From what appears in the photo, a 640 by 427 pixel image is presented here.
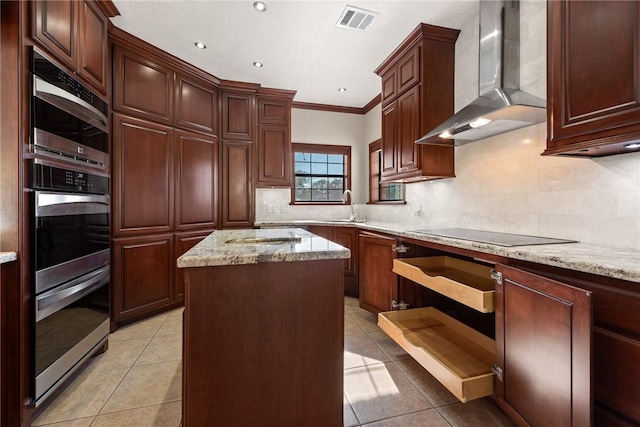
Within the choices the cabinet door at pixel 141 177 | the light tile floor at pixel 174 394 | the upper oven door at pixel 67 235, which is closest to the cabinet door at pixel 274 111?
the cabinet door at pixel 141 177

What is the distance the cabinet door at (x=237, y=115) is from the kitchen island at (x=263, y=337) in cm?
286

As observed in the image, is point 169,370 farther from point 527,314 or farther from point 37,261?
point 527,314

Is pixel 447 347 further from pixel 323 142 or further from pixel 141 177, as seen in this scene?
pixel 323 142

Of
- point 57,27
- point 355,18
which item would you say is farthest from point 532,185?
point 57,27

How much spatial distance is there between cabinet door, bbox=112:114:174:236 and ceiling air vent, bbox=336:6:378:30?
2074 mm

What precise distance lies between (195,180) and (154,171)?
484 millimetres

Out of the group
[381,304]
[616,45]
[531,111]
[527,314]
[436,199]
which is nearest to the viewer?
[616,45]

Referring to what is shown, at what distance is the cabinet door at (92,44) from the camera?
194cm

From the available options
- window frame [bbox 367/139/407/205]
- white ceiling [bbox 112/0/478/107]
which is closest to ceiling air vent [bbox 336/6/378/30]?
white ceiling [bbox 112/0/478/107]

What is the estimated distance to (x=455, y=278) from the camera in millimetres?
2189

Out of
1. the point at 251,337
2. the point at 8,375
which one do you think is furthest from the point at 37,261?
the point at 251,337

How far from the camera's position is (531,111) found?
171 centimetres

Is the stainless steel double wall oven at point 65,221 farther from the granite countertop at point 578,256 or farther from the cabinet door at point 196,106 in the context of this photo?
the granite countertop at point 578,256

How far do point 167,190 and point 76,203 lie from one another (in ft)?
3.97
